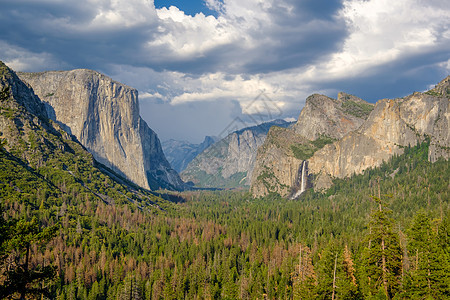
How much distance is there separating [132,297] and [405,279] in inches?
2991

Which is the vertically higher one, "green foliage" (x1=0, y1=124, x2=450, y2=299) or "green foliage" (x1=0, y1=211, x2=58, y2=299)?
"green foliage" (x1=0, y1=211, x2=58, y2=299)

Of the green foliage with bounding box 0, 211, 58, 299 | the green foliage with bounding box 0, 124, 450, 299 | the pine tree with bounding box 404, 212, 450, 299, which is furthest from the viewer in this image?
the green foliage with bounding box 0, 124, 450, 299

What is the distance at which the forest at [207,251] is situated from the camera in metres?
41.1

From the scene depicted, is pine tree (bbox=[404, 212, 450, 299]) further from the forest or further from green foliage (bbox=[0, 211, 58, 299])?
green foliage (bbox=[0, 211, 58, 299])

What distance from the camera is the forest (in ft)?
135

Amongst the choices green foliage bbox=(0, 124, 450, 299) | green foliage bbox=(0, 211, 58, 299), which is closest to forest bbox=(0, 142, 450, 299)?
green foliage bbox=(0, 211, 58, 299)

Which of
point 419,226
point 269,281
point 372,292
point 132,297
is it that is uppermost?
point 419,226

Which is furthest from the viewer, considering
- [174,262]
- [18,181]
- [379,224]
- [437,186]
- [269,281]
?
[437,186]

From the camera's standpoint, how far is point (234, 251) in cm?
13250

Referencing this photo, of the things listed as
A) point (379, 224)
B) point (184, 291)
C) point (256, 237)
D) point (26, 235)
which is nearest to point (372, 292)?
point (379, 224)

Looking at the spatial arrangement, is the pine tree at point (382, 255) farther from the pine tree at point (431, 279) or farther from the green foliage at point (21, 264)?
the green foliage at point (21, 264)

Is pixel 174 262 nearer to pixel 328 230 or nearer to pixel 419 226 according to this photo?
pixel 328 230

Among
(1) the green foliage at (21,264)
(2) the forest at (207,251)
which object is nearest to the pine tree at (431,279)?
(2) the forest at (207,251)

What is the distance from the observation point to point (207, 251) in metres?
134
